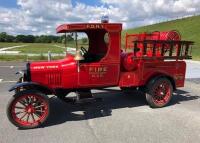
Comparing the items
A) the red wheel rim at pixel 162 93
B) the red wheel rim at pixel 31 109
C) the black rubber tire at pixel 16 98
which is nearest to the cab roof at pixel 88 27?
the black rubber tire at pixel 16 98

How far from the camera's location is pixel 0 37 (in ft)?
328

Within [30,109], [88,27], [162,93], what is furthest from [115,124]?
[88,27]

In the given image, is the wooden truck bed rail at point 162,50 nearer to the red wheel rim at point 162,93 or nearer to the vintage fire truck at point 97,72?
the vintage fire truck at point 97,72

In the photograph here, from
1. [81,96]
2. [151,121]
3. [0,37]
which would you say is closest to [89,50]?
[81,96]

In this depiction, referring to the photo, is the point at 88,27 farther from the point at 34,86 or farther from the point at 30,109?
the point at 30,109

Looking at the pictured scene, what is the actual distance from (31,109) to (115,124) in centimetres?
182

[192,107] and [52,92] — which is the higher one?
[52,92]

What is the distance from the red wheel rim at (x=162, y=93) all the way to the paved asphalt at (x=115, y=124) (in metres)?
0.26

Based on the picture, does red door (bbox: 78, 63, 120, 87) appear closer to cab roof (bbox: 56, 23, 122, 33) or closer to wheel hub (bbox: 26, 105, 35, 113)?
cab roof (bbox: 56, 23, 122, 33)

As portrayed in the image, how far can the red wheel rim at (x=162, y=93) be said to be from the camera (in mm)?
7676

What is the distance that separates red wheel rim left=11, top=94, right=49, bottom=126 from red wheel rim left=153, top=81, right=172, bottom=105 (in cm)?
300

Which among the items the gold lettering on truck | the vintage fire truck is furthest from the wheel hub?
the gold lettering on truck

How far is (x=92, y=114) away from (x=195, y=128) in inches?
94.2

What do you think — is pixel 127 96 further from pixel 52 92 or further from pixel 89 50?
pixel 52 92
